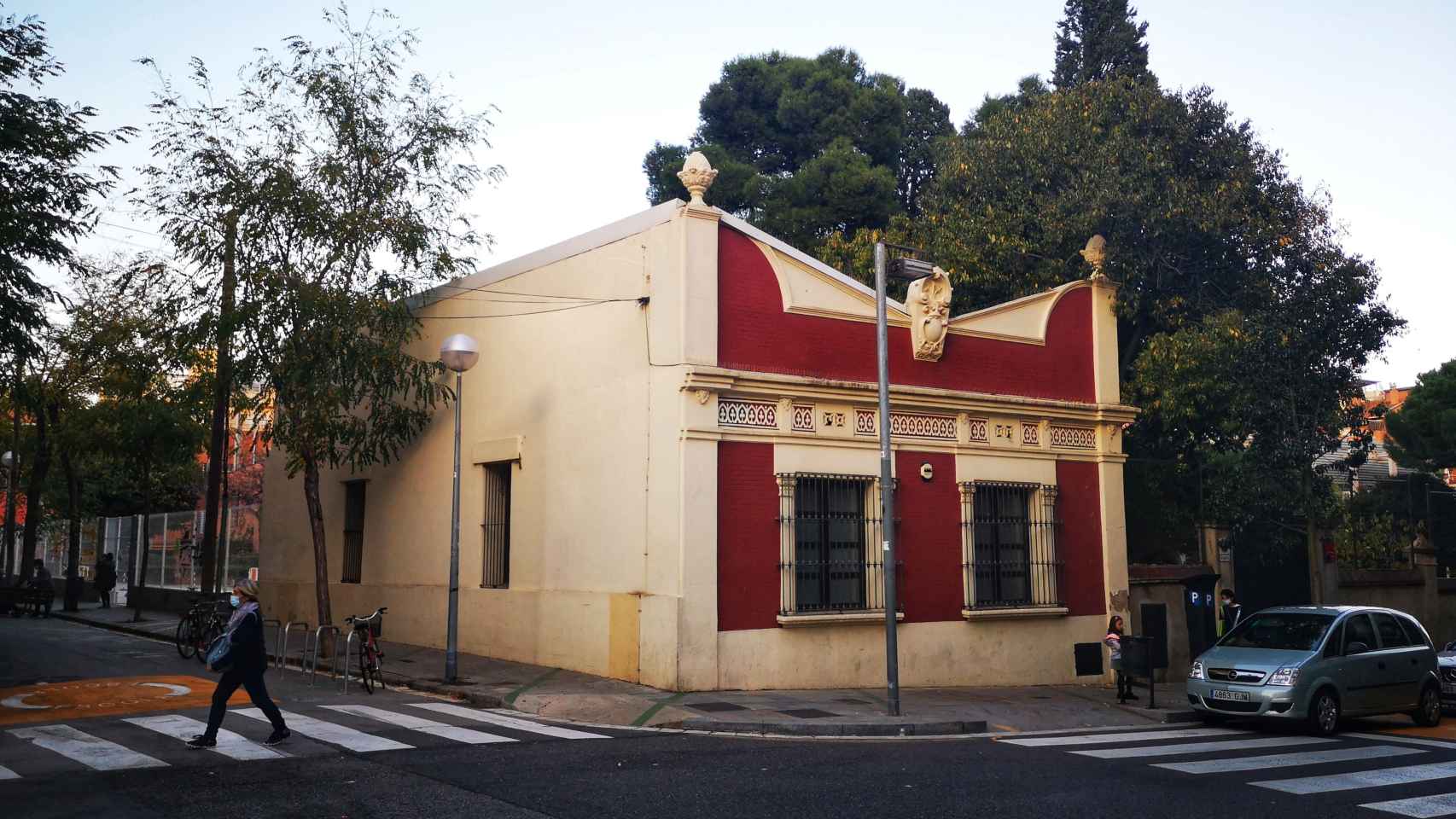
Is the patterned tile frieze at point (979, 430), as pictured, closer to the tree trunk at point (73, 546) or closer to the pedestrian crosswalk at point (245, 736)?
the pedestrian crosswalk at point (245, 736)

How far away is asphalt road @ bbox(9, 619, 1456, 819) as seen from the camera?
26.2 feet

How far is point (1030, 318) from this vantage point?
65.3 ft

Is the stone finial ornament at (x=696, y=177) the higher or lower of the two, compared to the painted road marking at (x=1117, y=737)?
higher

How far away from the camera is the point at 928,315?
17938 mm

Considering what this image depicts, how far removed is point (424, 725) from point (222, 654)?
2302mm

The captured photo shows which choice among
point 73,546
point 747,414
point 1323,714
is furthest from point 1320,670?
point 73,546

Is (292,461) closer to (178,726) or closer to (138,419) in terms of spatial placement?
(178,726)

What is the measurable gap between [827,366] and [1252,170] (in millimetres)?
12394

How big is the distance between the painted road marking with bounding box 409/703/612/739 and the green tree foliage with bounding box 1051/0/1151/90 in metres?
29.0

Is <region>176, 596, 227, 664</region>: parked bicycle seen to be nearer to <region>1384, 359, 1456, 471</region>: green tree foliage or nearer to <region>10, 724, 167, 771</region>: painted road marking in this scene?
<region>10, 724, 167, 771</region>: painted road marking

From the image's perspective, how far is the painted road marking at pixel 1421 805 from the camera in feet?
28.2

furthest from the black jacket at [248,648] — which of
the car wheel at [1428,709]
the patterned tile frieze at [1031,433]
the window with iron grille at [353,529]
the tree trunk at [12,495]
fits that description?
the tree trunk at [12,495]

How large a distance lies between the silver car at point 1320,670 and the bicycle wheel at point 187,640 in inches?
595

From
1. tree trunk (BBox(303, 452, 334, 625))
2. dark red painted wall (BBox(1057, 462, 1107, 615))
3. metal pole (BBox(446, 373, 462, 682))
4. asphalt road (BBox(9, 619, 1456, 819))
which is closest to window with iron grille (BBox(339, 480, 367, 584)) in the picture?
tree trunk (BBox(303, 452, 334, 625))
